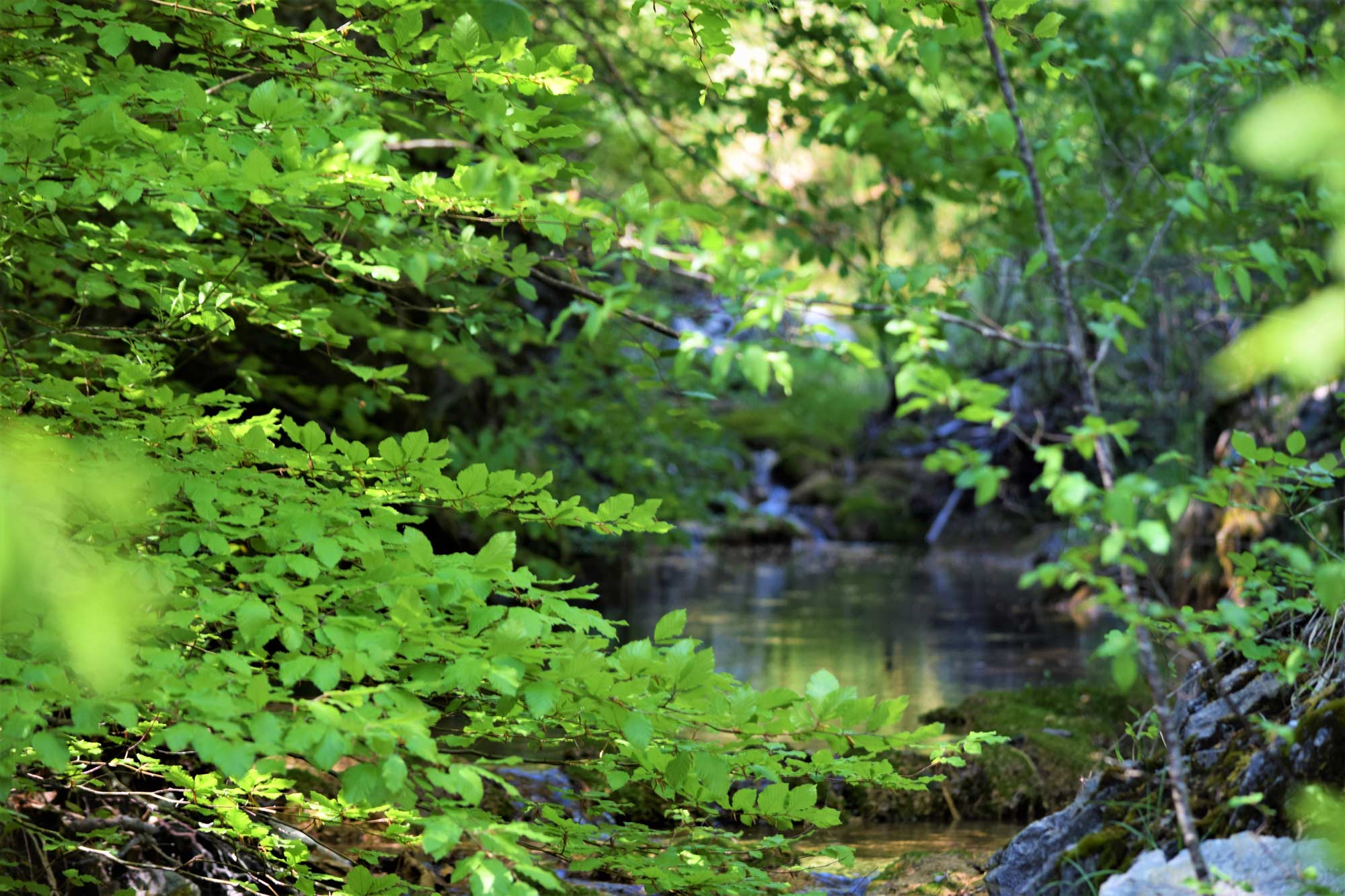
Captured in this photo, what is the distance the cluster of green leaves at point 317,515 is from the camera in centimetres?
205

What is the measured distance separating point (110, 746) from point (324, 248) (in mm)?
1760

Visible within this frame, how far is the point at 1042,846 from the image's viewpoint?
10.9ft

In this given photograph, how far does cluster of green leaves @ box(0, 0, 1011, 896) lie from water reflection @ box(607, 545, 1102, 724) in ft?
13.6

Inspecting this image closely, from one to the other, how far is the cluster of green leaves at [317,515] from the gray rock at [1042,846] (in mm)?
542

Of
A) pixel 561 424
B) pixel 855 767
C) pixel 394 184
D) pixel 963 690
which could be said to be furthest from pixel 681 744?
pixel 561 424

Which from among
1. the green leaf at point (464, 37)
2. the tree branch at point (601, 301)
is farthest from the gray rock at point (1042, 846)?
the green leaf at point (464, 37)

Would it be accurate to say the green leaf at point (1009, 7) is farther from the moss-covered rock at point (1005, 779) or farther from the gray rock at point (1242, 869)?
the moss-covered rock at point (1005, 779)

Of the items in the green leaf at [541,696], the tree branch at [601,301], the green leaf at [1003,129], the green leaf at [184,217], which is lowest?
the green leaf at [541,696]

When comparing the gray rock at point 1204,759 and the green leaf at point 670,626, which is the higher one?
the green leaf at point 670,626

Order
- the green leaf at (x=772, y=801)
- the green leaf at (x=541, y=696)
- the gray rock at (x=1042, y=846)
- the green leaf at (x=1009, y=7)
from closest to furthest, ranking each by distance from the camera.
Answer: the green leaf at (x=541, y=696), the green leaf at (x=1009, y=7), the green leaf at (x=772, y=801), the gray rock at (x=1042, y=846)

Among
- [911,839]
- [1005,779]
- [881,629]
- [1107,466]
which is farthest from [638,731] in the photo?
[881,629]

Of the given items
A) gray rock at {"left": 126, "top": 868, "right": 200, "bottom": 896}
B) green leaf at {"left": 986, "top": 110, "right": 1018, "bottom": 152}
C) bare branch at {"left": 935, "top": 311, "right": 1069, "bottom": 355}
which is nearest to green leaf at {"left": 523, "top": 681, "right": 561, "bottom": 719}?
bare branch at {"left": 935, "top": 311, "right": 1069, "bottom": 355}

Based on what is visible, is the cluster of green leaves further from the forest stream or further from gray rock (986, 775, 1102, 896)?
the forest stream

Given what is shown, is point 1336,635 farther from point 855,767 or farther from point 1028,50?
point 1028,50
